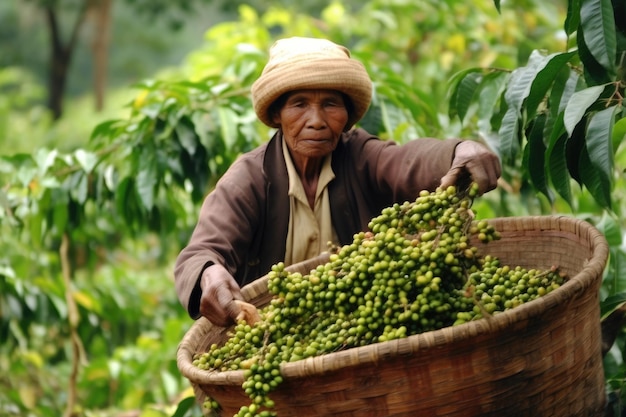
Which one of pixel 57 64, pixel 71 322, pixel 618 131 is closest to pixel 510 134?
pixel 618 131

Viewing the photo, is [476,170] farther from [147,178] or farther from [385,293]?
[147,178]

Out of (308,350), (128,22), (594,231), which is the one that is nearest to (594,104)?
(594,231)

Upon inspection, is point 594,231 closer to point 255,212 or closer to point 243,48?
point 255,212

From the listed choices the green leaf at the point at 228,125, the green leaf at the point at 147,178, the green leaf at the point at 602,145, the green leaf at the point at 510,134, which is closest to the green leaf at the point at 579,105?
the green leaf at the point at 602,145

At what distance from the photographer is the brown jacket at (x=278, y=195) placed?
2467mm

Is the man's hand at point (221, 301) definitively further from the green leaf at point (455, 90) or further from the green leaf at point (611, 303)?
the green leaf at point (455, 90)

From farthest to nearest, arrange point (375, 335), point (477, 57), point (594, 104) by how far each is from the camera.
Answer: point (477, 57) → point (594, 104) → point (375, 335)

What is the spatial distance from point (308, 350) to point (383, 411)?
211 millimetres

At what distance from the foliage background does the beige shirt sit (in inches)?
20.4

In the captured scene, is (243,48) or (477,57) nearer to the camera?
(243,48)

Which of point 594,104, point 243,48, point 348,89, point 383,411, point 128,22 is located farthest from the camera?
point 128,22

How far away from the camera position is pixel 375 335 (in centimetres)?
196

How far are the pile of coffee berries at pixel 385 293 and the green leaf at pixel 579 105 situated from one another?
261 mm

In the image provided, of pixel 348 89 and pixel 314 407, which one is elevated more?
pixel 348 89
